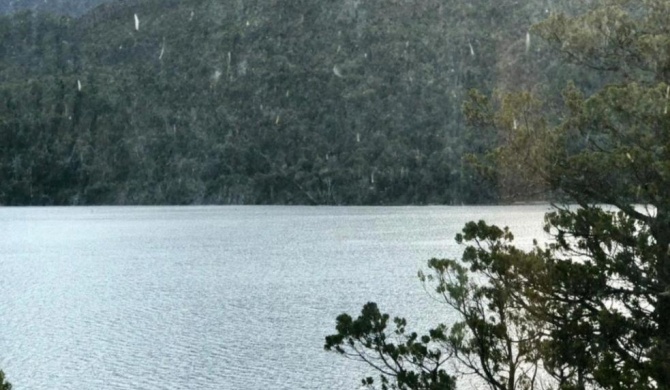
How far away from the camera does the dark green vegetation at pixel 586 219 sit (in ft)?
36.0

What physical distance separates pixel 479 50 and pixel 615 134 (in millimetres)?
153959

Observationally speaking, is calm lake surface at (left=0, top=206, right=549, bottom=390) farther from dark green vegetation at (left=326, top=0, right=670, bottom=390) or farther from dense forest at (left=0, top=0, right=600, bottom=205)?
dense forest at (left=0, top=0, right=600, bottom=205)

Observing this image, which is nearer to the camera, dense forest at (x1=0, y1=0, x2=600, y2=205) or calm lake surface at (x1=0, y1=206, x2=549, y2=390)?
calm lake surface at (x1=0, y1=206, x2=549, y2=390)

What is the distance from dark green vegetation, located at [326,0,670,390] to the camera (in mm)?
10984

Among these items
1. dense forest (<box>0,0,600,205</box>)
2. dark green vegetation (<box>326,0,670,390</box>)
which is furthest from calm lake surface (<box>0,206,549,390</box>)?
dense forest (<box>0,0,600,205</box>)

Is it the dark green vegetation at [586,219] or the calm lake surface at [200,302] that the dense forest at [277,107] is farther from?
the dark green vegetation at [586,219]

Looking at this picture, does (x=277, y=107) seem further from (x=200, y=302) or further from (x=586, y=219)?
(x=586, y=219)

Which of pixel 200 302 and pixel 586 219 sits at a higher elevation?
pixel 586 219

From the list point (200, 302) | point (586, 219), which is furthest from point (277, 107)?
point (586, 219)

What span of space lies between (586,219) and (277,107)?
155m

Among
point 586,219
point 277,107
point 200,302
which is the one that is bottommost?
point 200,302

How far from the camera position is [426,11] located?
579 ft

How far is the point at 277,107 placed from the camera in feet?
543

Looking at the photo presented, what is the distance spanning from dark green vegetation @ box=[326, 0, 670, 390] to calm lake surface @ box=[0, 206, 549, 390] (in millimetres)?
11451
